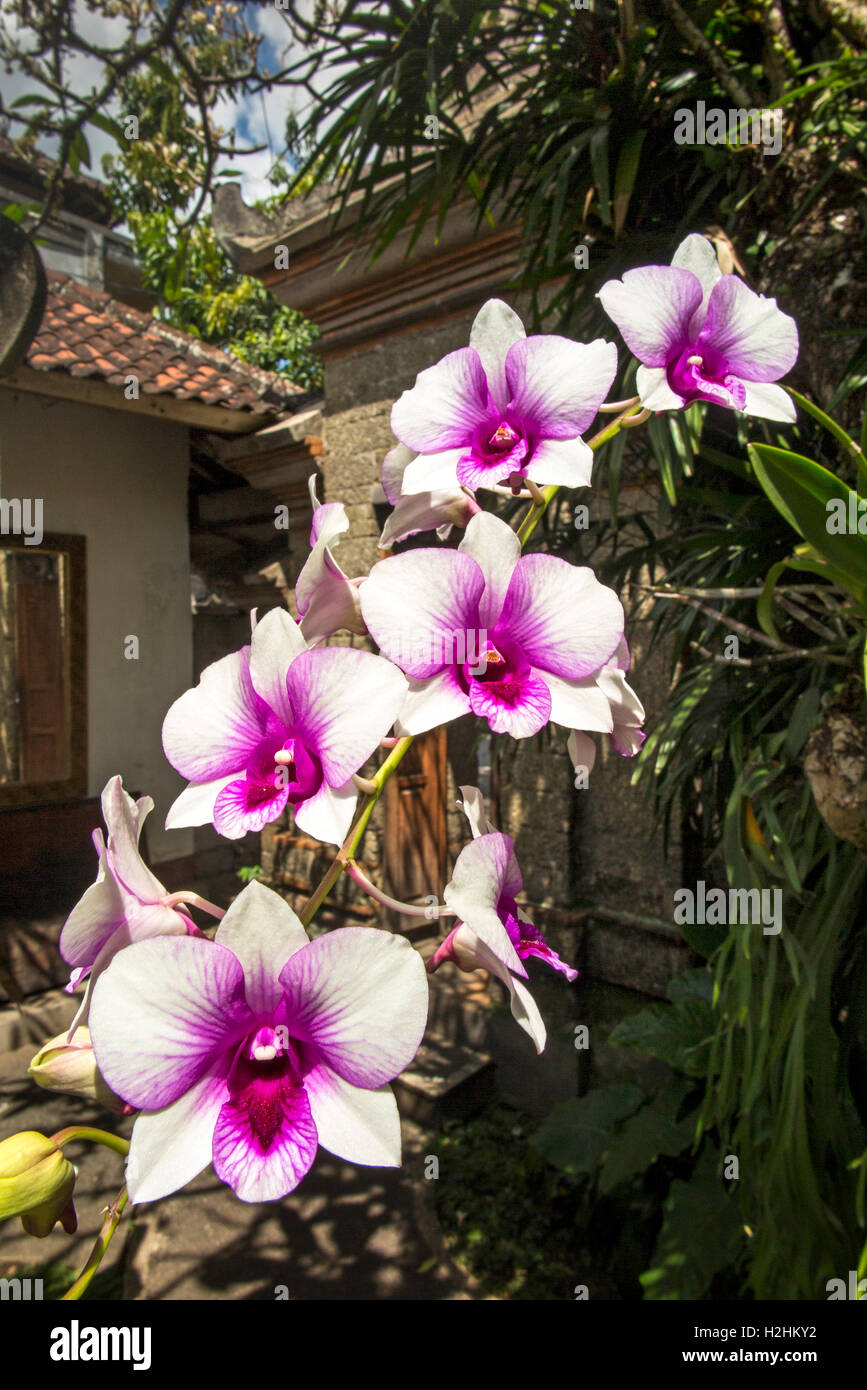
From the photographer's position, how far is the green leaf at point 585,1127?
2.65 meters

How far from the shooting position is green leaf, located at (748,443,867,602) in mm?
756

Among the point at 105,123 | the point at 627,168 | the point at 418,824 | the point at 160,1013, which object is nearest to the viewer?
the point at 160,1013

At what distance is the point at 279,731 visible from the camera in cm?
44

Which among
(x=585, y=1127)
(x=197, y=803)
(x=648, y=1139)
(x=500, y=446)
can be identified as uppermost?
(x=500, y=446)

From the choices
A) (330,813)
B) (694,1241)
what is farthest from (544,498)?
(694,1241)

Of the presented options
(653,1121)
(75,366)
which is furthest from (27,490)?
(653,1121)

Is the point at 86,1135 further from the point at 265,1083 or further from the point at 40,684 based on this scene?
the point at 40,684

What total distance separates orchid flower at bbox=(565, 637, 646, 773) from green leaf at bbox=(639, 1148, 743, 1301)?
2.15 m

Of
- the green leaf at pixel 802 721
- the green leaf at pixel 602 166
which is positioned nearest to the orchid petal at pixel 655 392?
the green leaf at pixel 802 721

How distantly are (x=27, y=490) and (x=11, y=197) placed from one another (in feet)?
16.8

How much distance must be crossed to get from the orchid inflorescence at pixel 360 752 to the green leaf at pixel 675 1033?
222 centimetres

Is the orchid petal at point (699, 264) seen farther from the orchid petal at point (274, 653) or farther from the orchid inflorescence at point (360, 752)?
the orchid petal at point (274, 653)

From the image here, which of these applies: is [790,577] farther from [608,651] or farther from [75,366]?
[75,366]

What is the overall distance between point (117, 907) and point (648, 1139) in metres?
2.51
